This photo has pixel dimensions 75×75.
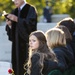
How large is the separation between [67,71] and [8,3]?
1361 cm

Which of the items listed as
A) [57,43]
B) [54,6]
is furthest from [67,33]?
[54,6]

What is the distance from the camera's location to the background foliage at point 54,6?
1850 cm

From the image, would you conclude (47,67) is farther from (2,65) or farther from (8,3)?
(8,3)

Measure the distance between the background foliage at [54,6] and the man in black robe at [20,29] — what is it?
894 cm

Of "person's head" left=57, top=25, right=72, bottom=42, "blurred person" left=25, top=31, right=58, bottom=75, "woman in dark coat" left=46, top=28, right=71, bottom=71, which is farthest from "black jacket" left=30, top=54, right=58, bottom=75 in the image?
"person's head" left=57, top=25, right=72, bottom=42

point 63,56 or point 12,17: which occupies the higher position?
point 12,17

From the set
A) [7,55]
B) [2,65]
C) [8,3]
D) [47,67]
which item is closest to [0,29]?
[7,55]

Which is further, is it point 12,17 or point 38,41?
point 12,17

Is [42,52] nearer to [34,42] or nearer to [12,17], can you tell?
[34,42]

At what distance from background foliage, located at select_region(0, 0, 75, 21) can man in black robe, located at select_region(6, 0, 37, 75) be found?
352 inches

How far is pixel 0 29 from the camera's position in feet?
32.7

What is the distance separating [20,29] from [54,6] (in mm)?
13943

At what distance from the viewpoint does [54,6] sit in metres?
21.7

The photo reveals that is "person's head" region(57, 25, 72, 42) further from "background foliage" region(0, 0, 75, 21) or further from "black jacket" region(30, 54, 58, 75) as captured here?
"background foliage" region(0, 0, 75, 21)
